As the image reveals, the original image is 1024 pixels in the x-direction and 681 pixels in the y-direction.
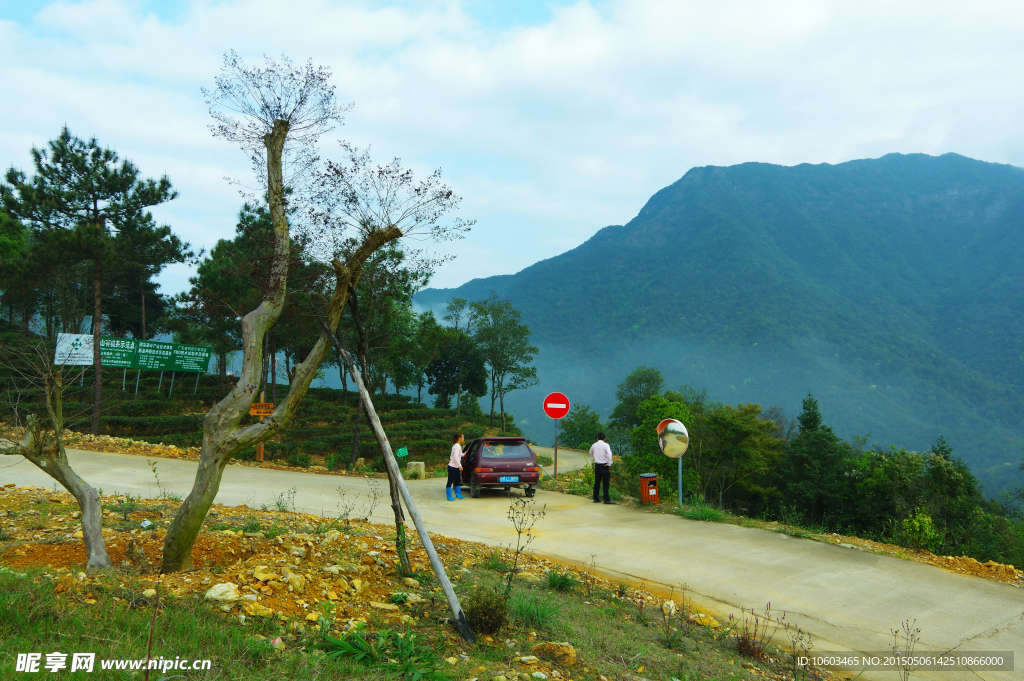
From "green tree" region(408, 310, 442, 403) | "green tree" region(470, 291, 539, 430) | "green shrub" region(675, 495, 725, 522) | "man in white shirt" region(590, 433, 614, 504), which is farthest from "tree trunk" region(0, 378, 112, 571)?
"green tree" region(470, 291, 539, 430)

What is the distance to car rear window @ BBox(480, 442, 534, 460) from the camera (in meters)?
14.1

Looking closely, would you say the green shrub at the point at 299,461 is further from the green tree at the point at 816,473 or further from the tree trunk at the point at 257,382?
the green tree at the point at 816,473

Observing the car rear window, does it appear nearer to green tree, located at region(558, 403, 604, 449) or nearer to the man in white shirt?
the man in white shirt

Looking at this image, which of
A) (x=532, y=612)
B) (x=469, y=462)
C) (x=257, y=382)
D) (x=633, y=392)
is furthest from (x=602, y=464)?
(x=633, y=392)

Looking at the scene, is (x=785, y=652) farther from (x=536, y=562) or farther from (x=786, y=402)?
(x=786, y=402)

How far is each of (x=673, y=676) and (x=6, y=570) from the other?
5.09 metres

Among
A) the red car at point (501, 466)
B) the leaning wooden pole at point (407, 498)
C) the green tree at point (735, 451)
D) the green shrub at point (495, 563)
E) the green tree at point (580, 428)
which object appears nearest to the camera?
the leaning wooden pole at point (407, 498)

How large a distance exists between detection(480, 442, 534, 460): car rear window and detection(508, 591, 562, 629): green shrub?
29.6 ft

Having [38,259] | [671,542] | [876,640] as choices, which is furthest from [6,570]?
[38,259]

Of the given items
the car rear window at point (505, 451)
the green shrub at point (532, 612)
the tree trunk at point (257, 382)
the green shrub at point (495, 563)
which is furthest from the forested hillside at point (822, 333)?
the tree trunk at point (257, 382)

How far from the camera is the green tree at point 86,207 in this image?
70.7 feet

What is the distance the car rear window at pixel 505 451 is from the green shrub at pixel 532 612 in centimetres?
903

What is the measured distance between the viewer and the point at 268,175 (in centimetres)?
613

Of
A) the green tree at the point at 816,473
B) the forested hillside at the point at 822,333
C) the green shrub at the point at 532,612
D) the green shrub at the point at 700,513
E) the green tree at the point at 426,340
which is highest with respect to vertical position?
the forested hillside at the point at 822,333
